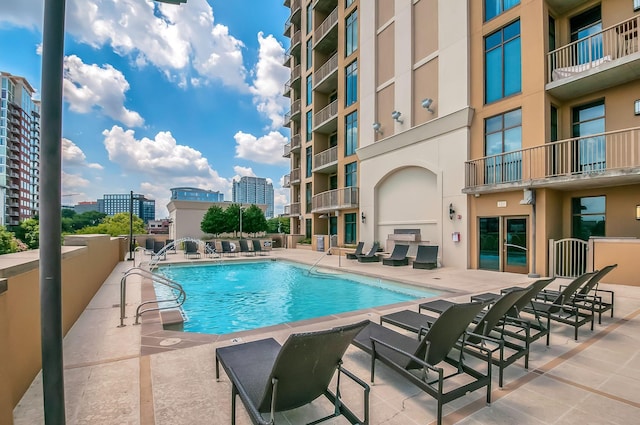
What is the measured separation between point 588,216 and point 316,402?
38.1 feet

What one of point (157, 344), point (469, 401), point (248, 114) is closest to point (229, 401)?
point (157, 344)

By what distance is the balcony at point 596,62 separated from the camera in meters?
8.60

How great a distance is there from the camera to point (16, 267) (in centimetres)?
254

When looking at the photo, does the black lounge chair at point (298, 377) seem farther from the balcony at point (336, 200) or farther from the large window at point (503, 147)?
the balcony at point (336, 200)

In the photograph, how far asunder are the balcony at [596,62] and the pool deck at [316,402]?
777 centimetres

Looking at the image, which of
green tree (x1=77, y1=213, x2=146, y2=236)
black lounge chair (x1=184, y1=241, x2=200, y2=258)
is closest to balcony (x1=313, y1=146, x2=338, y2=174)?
black lounge chair (x1=184, y1=241, x2=200, y2=258)

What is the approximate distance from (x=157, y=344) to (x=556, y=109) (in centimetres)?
1336

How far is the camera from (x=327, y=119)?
21828 mm

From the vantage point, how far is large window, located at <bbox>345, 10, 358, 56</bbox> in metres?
18.8

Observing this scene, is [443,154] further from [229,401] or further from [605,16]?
[229,401]

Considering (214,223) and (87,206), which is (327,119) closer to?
(214,223)

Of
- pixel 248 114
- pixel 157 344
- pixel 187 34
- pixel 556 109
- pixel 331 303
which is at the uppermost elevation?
pixel 248 114

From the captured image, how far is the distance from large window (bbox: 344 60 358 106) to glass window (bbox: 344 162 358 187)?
3.97 metres

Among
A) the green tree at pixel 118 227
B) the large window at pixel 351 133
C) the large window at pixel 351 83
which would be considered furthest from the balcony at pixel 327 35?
the green tree at pixel 118 227
